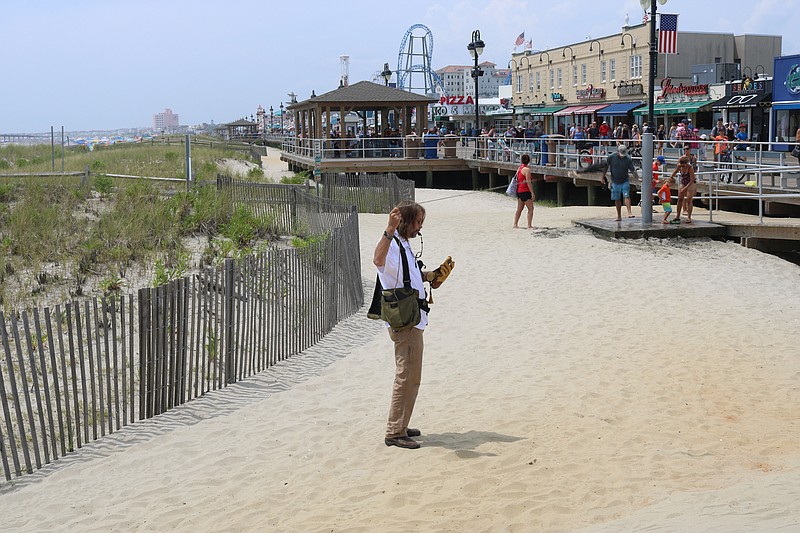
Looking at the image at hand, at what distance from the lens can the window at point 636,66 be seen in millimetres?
48562

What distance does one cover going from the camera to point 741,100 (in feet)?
110

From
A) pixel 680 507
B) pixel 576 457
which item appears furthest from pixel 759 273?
pixel 680 507

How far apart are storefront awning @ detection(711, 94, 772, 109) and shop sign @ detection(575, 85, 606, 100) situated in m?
16.0

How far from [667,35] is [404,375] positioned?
1264 inches

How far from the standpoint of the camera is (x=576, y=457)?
21.6ft

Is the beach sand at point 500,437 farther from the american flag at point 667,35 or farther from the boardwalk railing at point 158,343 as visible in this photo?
the american flag at point 667,35

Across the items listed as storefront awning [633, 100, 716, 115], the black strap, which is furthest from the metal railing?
the black strap

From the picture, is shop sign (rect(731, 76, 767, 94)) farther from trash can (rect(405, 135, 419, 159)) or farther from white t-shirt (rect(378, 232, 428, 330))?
white t-shirt (rect(378, 232, 428, 330))

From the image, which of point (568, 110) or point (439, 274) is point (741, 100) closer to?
point (568, 110)

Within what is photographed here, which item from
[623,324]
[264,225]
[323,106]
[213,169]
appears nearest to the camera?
[623,324]

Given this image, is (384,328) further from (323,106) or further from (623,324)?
(323,106)

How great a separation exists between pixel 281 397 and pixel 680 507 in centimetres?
429

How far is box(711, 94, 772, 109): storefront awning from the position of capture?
106 feet

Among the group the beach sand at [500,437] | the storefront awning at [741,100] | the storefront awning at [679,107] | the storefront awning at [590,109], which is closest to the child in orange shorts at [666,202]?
the beach sand at [500,437]
